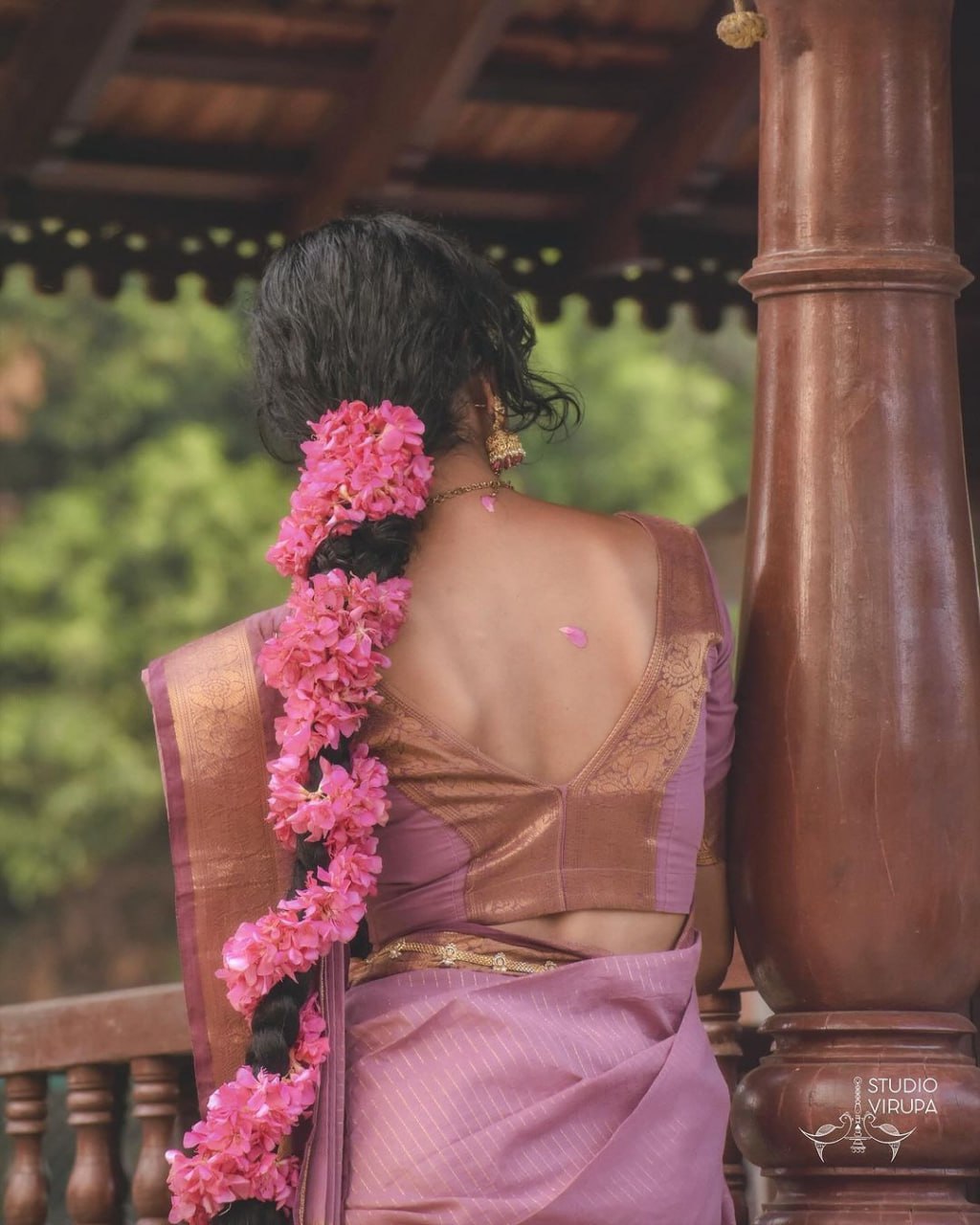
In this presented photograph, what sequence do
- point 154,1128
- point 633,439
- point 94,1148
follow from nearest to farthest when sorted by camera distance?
point 154,1128, point 94,1148, point 633,439

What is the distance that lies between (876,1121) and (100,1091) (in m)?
1.53

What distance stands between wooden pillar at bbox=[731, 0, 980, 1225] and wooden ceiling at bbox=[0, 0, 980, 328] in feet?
6.11

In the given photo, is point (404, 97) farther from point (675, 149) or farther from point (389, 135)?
point (675, 149)

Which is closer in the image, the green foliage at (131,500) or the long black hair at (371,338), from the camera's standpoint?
the long black hair at (371,338)

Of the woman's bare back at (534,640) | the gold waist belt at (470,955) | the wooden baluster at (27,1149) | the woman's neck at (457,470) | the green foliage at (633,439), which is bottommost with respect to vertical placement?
the wooden baluster at (27,1149)

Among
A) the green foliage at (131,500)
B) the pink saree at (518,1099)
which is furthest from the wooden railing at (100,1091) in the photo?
the green foliage at (131,500)

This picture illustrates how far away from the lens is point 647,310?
4.97m

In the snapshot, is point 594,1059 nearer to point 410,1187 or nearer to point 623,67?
point 410,1187

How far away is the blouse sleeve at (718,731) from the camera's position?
2275 millimetres

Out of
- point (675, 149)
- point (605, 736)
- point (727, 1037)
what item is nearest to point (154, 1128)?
point (727, 1037)

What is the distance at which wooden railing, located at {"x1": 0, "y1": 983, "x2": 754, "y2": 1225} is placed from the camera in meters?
3.17

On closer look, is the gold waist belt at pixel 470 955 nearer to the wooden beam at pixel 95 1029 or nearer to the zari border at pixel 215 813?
the zari border at pixel 215 813

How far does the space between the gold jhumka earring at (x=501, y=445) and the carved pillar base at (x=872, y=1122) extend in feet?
2.19

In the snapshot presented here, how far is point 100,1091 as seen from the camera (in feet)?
10.9
